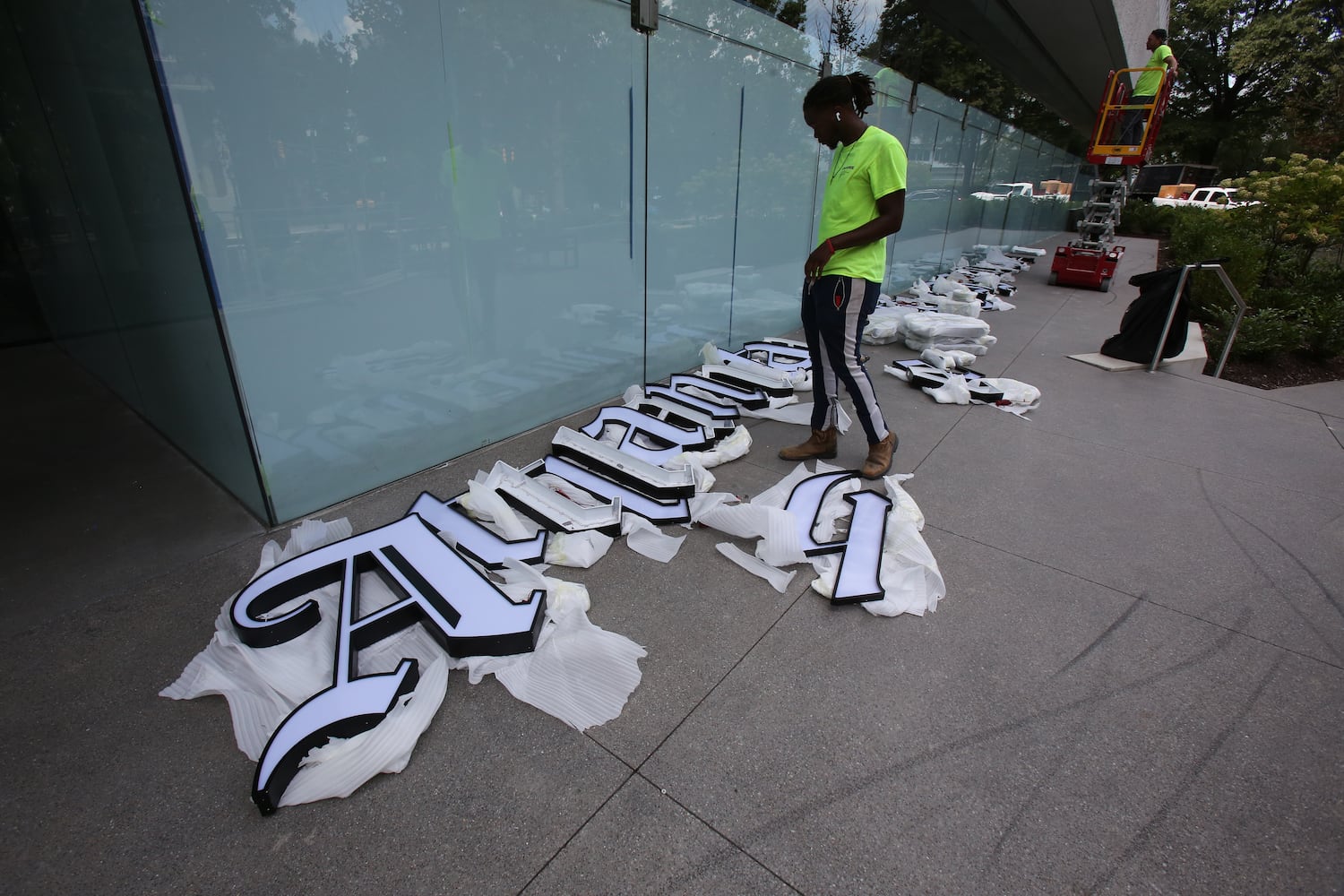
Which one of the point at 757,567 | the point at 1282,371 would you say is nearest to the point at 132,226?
the point at 757,567

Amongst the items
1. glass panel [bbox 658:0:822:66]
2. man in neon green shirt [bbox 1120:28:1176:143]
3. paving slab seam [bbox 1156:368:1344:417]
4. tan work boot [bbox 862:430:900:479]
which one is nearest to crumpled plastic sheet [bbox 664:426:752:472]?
tan work boot [bbox 862:430:900:479]

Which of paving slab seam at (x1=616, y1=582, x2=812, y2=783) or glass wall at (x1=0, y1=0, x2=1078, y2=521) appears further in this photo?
glass wall at (x1=0, y1=0, x2=1078, y2=521)

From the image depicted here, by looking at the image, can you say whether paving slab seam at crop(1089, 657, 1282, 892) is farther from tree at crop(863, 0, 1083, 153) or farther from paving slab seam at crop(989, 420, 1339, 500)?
tree at crop(863, 0, 1083, 153)

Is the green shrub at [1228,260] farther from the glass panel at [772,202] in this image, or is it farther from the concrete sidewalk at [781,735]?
the concrete sidewalk at [781,735]

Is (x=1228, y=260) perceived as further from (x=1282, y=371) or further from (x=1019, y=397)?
(x=1019, y=397)

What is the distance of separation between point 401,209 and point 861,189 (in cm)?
241

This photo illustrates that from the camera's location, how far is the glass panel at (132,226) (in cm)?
275

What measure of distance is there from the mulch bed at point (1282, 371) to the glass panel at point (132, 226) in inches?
343

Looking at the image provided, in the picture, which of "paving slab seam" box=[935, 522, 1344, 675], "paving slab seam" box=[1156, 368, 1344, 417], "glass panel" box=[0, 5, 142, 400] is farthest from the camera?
"paving slab seam" box=[1156, 368, 1344, 417]

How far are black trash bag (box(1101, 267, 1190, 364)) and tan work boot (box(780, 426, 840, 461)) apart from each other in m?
4.28

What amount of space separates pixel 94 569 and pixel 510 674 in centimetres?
215

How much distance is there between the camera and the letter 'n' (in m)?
1.89

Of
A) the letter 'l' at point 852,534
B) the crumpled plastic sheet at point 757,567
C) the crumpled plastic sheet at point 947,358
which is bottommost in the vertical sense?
the crumpled plastic sheet at point 757,567

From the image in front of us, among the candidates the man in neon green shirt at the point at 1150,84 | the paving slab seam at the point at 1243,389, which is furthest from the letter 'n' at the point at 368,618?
the man in neon green shirt at the point at 1150,84
